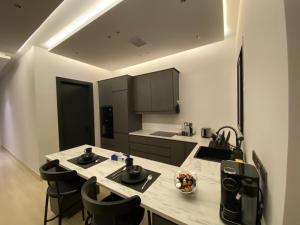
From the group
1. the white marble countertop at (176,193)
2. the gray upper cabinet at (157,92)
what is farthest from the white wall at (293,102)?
the gray upper cabinet at (157,92)

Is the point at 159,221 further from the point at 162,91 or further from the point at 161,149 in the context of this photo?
the point at 162,91

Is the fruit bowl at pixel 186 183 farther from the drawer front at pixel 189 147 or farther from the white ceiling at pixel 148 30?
the white ceiling at pixel 148 30

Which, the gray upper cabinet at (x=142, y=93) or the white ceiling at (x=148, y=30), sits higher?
the white ceiling at (x=148, y=30)

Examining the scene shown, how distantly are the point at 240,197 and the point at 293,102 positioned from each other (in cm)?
56

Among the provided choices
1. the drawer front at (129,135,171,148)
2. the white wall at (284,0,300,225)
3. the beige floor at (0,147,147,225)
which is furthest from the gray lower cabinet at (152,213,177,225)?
the drawer front at (129,135,171,148)

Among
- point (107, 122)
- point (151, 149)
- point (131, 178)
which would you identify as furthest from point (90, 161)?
point (107, 122)

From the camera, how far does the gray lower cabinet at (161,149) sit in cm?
263

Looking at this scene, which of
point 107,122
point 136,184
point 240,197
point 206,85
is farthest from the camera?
point 107,122

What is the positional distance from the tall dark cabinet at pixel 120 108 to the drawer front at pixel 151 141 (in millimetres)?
231

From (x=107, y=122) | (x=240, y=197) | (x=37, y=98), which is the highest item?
(x=37, y=98)

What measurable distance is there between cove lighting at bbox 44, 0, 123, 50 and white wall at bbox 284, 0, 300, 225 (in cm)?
170

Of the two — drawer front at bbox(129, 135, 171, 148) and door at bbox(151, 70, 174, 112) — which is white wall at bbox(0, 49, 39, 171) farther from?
door at bbox(151, 70, 174, 112)

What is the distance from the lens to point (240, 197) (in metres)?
0.75

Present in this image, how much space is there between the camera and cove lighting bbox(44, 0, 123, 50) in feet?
5.75
